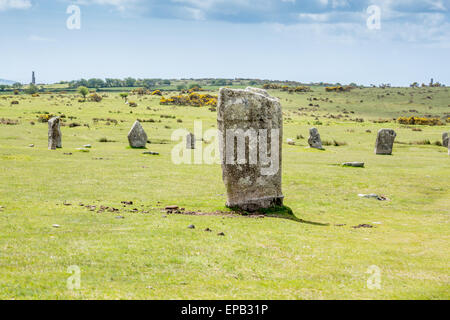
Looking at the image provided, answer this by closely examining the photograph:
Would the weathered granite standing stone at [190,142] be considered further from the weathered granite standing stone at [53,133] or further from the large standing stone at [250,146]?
the large standing stone at [250,146]

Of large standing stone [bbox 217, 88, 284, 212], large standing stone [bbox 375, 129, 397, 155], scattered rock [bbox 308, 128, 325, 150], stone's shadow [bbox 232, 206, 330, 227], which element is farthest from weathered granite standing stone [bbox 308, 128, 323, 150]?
large standing stone [bbox 217, 88, 284, 212]

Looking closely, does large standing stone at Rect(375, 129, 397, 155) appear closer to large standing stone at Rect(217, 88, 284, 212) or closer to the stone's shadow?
the stone's shadow

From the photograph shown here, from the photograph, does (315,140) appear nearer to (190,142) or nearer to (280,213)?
(190,142)

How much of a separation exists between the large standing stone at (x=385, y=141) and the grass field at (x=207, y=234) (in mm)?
7276

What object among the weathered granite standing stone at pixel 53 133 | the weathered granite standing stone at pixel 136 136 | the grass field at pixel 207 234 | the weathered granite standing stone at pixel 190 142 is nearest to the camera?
the grass field at pixel 207 234

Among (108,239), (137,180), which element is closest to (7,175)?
(137,180)

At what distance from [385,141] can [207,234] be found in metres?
30.1

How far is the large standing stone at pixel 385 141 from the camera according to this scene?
3877 centimetres

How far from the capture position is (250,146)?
654 inches

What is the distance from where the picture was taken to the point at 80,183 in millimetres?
20875

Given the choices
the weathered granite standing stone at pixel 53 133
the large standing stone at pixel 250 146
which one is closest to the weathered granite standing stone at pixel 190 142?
the weathered granite standing stone at pixel 53 133

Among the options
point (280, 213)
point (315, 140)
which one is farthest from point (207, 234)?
point (315, 140)

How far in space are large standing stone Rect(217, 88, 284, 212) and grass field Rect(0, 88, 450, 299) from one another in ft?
4.09

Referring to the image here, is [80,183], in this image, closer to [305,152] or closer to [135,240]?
[135,240]
